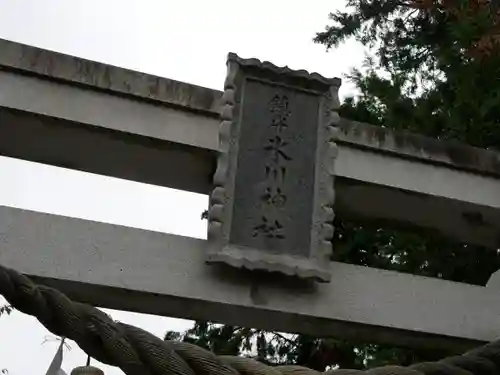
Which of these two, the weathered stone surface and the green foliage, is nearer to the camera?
the weathered stone surface

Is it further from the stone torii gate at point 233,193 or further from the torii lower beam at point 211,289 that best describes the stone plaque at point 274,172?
the torii lower beam at point 211,289

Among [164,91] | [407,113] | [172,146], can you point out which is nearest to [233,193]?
[172,146]

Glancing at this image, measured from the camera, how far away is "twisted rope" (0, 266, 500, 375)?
1.11 meters

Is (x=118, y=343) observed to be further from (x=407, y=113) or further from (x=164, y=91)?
(x=407, y=113)

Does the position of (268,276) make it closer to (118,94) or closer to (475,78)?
(118,94)

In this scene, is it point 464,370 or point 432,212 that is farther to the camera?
point 432,212

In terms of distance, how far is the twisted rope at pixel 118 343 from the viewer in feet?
3.65

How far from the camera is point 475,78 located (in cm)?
415

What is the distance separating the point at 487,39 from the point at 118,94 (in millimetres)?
1421

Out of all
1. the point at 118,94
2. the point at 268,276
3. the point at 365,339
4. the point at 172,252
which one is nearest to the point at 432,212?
the point at 365,339

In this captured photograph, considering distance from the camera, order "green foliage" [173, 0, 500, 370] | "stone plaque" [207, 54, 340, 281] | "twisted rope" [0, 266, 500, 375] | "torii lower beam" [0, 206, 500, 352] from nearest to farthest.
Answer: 1. "twisted rope" [0, 266, 500, 375]
2. "torii lower beam" [0, 206, 500, 352]
3. "stone plaque" [207, 54, 340, 281]
4. "green foliage" [173, 0, 500, 370]

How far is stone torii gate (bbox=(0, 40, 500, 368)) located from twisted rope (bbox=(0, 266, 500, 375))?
191 centimetres

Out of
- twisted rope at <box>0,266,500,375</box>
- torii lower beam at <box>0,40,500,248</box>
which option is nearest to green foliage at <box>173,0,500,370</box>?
torii lower beam at <box>0,40,500,248</box>

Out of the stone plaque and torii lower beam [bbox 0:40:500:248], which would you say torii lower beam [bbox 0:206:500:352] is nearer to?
the stone plaque
